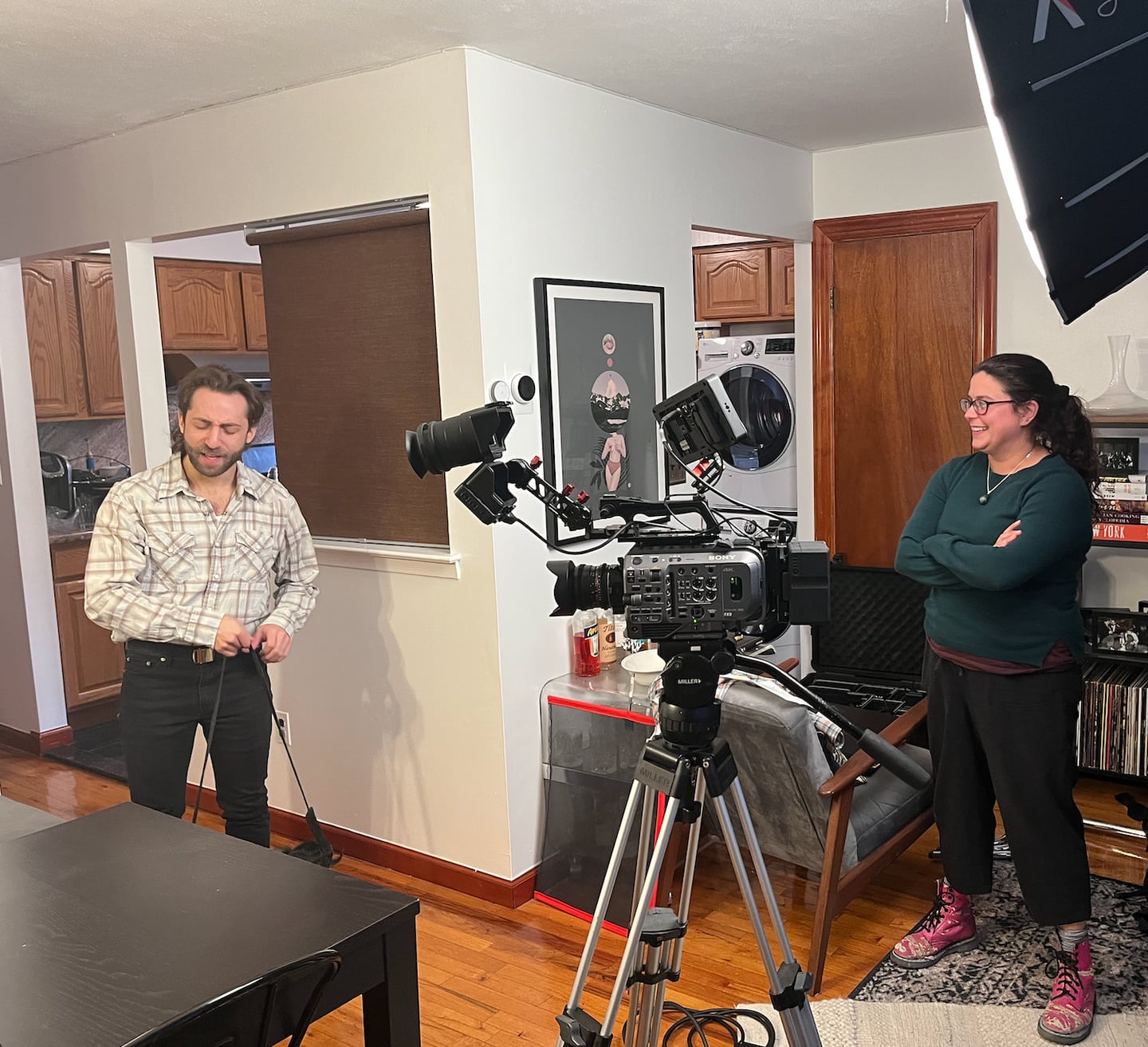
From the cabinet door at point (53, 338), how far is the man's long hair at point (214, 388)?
8.03 feet

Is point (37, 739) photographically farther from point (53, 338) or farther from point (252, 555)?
point (252, 555)

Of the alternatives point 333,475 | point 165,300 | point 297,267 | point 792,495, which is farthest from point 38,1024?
point 165,300

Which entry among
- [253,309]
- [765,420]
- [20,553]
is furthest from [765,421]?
[20,553]

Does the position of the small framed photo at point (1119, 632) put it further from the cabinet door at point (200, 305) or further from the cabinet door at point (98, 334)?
the cabinet door at point (98, 334)

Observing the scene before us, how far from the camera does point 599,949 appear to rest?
263 centimetres

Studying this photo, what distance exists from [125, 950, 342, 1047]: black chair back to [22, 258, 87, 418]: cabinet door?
3924 millimetres

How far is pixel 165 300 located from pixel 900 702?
11.6ft

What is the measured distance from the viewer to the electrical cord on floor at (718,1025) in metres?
2.22

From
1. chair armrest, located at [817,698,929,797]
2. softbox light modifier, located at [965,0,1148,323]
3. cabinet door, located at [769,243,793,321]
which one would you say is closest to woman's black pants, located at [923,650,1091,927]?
chair armrest, located at [817,698,929,797]

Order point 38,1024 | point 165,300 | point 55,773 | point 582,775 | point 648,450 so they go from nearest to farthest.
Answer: point 38,1024 → point 582,775 → point 648,450 → point 55,773 → point 165,300

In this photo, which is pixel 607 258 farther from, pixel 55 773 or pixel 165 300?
pixel 55 773

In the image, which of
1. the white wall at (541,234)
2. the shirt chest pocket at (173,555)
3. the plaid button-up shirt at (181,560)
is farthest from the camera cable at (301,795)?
the white wall at (541,234)

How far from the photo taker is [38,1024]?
1.18 metres

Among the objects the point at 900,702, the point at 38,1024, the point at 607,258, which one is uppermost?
the point at 607,258
